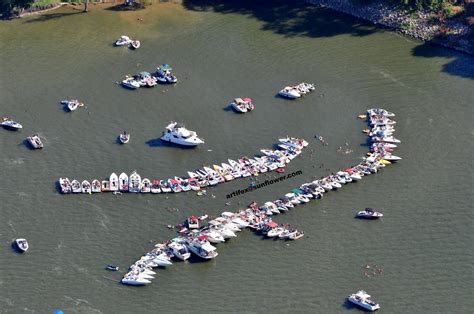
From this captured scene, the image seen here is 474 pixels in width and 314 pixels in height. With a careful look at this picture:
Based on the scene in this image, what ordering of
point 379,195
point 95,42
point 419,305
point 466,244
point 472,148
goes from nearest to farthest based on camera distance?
point 419,305
point 466,244
point 379,195
point 472,148
point 95,42

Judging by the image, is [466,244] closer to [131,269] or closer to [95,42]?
[131,269]

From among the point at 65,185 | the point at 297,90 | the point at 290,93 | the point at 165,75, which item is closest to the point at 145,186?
the point at 65,185

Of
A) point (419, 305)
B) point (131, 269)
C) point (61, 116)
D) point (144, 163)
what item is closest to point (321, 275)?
point (419, 305)

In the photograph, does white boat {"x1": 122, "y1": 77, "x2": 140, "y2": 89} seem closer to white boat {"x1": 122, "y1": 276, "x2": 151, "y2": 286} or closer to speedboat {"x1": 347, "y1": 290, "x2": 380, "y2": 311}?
white boat {"x1": 122, "y1": 276, "x2": 151, "y2": 286}

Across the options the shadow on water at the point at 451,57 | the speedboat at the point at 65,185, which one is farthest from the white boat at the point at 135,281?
the shadow on water at the point at 451,57

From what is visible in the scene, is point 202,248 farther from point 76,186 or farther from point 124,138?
point 124,138

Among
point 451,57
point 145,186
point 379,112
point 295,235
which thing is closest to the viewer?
point 295,235
